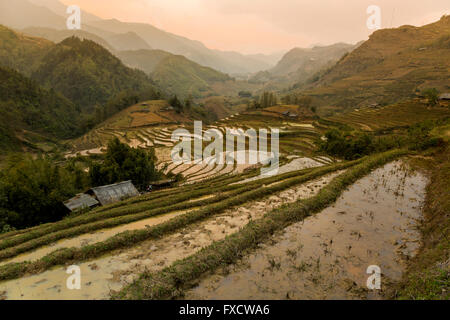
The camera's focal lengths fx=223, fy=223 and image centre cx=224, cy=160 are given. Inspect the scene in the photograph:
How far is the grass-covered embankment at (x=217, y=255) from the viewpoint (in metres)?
4.87

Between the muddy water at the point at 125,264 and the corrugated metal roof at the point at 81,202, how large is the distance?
10.8m

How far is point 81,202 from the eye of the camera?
1656 cm

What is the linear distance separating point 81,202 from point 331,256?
1718cm

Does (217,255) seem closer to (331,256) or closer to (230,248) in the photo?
(230,248)

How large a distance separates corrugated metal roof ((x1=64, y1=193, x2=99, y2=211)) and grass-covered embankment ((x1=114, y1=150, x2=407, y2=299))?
1308cm

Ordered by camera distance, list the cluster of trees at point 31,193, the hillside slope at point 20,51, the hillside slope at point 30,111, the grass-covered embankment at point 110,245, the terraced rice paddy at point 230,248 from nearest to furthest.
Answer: the terraced rice paddy at point 230,248, the grass-covered embankment at point 110,245, the cluster of trees at point 31,193, the hillside slope at point 30,111, the hillside slope at point 20,51

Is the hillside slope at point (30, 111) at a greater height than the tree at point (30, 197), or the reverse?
the hillside slope at point (30, 111)

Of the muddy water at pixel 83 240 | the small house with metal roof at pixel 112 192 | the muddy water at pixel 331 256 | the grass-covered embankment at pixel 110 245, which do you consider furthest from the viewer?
the small house with metal roof at pixel 112 192

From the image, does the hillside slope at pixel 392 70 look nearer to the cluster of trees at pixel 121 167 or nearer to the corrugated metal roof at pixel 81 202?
the cluster of trees at pixel 121 167

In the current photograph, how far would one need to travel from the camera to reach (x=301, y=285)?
497 cm

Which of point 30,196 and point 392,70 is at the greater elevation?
point 392,70

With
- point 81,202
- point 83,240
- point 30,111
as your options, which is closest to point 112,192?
point 81,202
